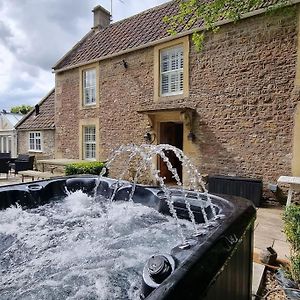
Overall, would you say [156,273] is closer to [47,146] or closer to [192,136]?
[192,136]

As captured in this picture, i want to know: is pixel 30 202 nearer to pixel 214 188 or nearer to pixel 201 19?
pixel 214 188

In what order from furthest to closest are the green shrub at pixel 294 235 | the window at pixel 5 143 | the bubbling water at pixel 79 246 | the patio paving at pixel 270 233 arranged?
the window at pixel 5 143, the patio paving at pixel 270 233, the green shrub at pixel 294 235, the bubbling water at pixel 79 246

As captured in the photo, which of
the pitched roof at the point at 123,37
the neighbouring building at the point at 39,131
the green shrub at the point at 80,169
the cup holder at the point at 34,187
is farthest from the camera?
the neighbouring building at the point at 39,131

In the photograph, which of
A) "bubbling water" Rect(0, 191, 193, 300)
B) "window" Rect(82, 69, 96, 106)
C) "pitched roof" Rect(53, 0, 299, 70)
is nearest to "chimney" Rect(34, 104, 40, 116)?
"pitched roof" Rect(53, 0, 299, 70)

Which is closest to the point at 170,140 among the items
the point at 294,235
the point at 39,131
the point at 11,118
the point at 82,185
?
the point at 82,185

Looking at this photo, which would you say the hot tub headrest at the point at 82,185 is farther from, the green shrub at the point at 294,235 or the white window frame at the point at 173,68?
the white window frame at the point at 173,68

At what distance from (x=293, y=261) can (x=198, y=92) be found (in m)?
5.44

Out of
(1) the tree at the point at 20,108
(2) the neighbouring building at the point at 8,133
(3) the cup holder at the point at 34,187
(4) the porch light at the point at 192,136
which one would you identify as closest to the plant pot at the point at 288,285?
(3) the cup holder at the point at 34,187

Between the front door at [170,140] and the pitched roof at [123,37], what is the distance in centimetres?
277

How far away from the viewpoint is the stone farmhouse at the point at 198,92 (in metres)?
5.69

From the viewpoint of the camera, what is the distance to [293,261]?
7.34 ft

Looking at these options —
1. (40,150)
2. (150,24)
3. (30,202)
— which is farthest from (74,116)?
(30,202)

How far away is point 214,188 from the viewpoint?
617 centimetres

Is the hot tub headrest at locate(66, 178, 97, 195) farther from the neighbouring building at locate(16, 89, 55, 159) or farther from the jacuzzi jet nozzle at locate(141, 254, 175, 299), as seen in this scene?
the neighbouring building at locate(16, 89, 55, 159)
